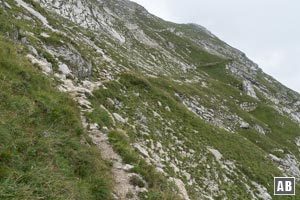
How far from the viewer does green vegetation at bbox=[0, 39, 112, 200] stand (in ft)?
28.8

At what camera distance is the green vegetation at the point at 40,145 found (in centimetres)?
879

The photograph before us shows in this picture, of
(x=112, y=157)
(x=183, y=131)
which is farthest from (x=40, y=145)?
(x=183, y=131)

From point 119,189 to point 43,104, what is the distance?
15.7 ft

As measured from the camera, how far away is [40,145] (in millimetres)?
10719

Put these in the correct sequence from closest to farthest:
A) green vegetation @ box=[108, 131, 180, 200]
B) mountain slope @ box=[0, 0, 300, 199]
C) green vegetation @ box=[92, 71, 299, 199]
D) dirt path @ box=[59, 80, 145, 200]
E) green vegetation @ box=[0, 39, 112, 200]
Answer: green vegetation @ box=[0, 39, 112, 200] < dirt path @ box=[59, 80, 145, 200] < green vegetation @ box=[108, 131, 180, 200] < mountain slope @ box=[0, 0, 300, 199] < green vegetation @ box=[92, 71, 299, 199]

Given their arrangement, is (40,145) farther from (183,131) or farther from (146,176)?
(183,131)

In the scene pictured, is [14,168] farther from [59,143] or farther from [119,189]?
[119,189]

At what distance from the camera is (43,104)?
537 inches

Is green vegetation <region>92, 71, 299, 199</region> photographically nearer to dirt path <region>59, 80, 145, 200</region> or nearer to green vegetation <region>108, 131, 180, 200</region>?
dirt path <region>59, 80, 145, 200</region>

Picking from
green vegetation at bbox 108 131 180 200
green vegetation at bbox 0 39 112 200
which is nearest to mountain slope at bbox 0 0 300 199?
green vegetation at bbox 108 131 180 200

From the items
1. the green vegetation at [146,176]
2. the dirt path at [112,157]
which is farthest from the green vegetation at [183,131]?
the green vegetation at [146,176]

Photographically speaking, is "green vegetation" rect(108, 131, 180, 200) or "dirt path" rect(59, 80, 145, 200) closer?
"dirt path" rect(59, 80, 145, 200)

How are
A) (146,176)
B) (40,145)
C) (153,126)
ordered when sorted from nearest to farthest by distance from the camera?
(40,145), (146,176), (153,126)

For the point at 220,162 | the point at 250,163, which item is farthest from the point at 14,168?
the point at 250,163
